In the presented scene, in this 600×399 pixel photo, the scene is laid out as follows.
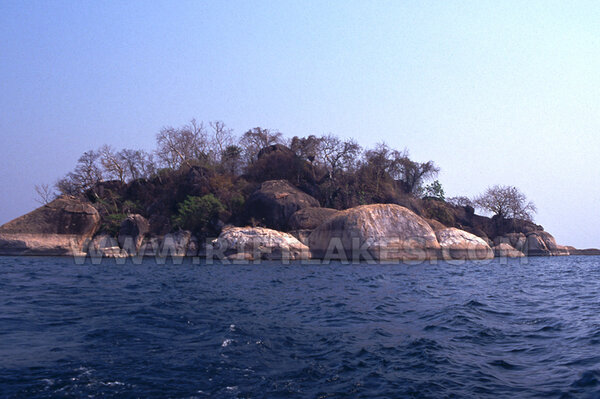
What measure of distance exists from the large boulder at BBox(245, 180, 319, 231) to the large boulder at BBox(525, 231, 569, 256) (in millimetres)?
19593

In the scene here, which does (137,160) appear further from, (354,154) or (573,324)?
(573,324)

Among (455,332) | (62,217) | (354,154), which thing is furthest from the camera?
(354,154)

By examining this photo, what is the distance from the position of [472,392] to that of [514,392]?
0.44 metres

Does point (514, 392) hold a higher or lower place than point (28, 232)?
lower

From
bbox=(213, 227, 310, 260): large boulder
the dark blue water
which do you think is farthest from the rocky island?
the dark blue water

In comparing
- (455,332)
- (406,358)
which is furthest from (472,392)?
(455,332)

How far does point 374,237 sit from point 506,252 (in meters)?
15.5

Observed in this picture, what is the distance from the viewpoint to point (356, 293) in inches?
454

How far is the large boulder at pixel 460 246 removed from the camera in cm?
2745

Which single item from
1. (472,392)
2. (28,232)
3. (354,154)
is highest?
(354,154)

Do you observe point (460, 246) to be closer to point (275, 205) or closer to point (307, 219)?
point (307, 219)

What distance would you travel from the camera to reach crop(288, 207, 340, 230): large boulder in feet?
93.8

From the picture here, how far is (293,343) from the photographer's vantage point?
→ 6.41 metres

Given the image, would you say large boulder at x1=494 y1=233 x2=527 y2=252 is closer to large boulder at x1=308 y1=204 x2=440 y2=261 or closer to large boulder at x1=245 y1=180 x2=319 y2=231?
large boulder at x1=308 y1=204 x2=440 y2=261
